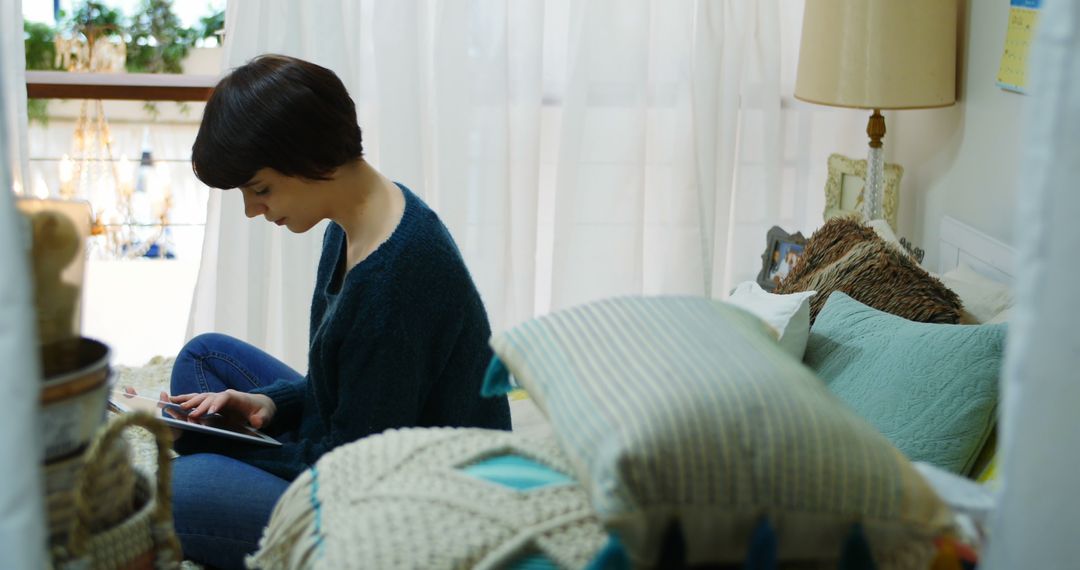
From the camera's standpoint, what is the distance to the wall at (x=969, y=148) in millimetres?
2180

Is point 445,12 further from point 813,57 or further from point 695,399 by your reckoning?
point 695,399

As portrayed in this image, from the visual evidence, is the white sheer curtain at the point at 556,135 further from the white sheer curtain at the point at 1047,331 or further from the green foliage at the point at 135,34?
the white sheer curtain at the point at 1047,331

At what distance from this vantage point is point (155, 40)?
14.2 feet

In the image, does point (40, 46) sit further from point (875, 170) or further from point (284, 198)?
point (875, 170)

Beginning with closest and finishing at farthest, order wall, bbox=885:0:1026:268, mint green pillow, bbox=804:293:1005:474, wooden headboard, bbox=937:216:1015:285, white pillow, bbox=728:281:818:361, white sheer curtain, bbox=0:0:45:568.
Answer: white sheer curtain, bbox=0:0:45:568 → mint green pillow, bbox=804:293:1005:474 → white pillow, bbox=728:281:818:361 → wooden headboard, bbox=937:216:1015:285 → wall, bbox=885:0:1026:268

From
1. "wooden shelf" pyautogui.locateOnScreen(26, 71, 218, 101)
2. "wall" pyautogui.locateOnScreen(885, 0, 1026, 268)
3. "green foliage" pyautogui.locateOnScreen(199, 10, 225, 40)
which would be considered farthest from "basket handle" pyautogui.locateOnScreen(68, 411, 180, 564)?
"green foliage" pyautogui.locateOnScreen(199, 10, 225, 40)

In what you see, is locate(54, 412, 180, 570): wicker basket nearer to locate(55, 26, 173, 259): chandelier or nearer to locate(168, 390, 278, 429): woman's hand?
locate(168, 390, 278, 429): woman's hand

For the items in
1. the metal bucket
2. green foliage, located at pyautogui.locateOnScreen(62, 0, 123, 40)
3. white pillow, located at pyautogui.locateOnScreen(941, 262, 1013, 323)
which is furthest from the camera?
green foliage, located at pyautogui.locateOnScreen(62, 0, 123, 40)

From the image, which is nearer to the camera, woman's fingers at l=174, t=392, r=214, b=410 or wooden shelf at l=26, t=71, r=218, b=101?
woman's fingers at l=174, t=392, r=214, b=410

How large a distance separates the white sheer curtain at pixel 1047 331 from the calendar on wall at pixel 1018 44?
139 centimetres

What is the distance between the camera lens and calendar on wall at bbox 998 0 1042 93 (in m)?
2.05

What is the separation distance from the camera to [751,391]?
35.6 inches

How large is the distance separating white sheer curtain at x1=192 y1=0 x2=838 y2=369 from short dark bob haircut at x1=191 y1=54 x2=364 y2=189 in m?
1.15

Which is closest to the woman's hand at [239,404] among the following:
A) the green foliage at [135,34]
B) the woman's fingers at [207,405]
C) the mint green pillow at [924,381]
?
the woman's fingers at [207,405]
